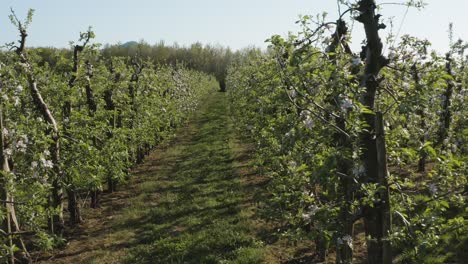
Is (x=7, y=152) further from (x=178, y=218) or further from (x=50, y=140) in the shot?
(x=178, y=218)

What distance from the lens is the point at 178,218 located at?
12180 mm

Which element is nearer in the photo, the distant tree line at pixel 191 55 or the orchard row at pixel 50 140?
the orchard row at pixel 50 140

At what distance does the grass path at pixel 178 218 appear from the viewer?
969cm

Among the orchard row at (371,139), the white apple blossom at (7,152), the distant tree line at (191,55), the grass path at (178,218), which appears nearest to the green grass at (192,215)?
the grass path at (178,218)

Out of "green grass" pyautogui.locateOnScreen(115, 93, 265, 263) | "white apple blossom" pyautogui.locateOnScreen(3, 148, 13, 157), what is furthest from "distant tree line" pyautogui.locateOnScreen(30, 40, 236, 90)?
"white apple blossom" pyautogui.locateOnScreen(3, 148, 13, 157)

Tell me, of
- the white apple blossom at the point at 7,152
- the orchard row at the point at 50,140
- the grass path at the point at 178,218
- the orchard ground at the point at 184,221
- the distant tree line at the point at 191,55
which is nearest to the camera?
the white apple blossom at the point at 7,152

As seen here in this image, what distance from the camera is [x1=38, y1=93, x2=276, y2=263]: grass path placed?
31.8 ft

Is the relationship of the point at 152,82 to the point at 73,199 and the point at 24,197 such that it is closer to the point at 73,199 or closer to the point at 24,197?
the point at 73,199

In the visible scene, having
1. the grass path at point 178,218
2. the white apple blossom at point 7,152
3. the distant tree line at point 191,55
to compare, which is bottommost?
the grass path at point 178,218

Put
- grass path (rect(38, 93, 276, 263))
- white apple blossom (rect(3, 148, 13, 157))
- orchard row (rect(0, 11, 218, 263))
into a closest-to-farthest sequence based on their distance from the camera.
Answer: white apple blossom (rect(3, 148, 13, 157)) < orchard row (rect(0, 11, 218, 263)) < grass path (rect(38, 93, 276, 263))

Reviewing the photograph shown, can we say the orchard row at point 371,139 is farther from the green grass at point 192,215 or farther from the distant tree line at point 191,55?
the distant tree line at point 191,55

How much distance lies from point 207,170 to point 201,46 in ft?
243

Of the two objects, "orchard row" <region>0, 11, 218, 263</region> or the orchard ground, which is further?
the orchard ground

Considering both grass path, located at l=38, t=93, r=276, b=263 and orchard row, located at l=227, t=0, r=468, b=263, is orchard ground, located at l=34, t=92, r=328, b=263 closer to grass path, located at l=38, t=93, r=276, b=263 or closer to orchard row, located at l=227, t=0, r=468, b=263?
grass path, located at l=38, t=93, r=276, b=263
